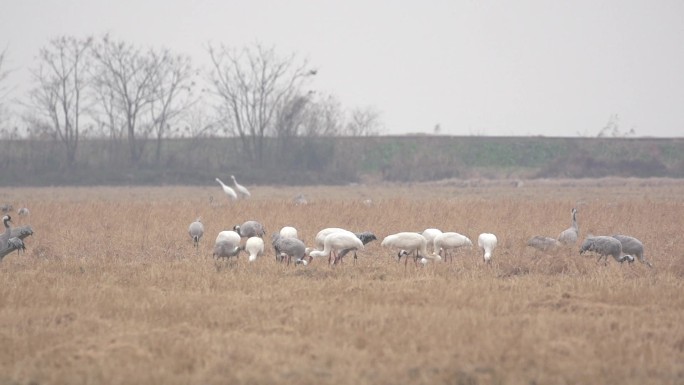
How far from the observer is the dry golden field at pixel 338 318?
7.64m

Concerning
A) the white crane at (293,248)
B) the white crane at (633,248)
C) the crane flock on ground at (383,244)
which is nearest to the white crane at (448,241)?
the crane flock on ground at (383,244)

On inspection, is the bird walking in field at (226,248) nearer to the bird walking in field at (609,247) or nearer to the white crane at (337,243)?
the white crane at (337,243)

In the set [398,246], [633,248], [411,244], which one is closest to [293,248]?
[398,246]

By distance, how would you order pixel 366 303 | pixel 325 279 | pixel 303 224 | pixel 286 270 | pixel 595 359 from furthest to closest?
pixel 303 224 < pixel 286 270 < pixel 325 279 < pixel 366 303 < pixel 595 359

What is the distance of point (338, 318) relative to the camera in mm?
9477

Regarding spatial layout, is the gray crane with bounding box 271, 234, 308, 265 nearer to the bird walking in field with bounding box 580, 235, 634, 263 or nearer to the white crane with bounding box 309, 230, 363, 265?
the white crane with bounding box 309, 230, 363, 265

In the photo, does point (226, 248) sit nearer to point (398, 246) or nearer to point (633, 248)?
point (398, 246)

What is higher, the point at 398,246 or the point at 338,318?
the point at 398,246

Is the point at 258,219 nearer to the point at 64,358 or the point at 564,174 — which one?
the point at 64,358

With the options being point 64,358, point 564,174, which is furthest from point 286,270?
point 564,174

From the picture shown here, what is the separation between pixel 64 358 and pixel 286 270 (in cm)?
540

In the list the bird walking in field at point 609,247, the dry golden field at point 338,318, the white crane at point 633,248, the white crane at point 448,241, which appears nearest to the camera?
the dry golden field at point 338,318

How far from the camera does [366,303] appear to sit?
1040cm

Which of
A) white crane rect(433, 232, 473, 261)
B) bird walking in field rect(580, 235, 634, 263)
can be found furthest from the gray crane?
bird walking in field rect(580, 235, 634, 263)
